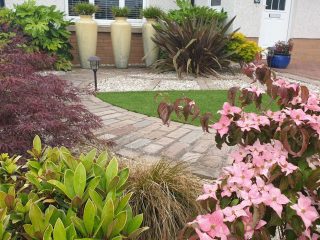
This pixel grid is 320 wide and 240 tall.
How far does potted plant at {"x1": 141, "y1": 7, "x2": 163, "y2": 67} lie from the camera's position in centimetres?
862

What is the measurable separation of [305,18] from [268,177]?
1019cm

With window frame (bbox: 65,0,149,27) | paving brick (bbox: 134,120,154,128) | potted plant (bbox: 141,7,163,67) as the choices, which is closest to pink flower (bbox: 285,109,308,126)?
paving brick (bbox: 134,120,154,128)

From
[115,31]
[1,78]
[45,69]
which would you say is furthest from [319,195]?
[115,31]

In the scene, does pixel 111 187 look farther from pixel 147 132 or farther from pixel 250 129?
pixel 147 132

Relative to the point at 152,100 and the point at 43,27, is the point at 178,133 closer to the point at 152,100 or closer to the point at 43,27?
the point at 152,100

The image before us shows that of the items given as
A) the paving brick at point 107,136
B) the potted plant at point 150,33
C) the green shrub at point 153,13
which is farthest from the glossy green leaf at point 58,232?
the green shrub at point 153,13

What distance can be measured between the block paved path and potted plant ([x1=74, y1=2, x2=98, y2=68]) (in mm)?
3953

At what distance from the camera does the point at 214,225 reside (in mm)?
1281

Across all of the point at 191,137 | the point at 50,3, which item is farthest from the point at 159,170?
the point at 50,3

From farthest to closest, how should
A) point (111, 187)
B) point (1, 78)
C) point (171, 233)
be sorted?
point (1, 78), point (171, 233), point (111, 187)

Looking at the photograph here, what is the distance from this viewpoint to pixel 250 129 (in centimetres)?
161

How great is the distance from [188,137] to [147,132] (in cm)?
48

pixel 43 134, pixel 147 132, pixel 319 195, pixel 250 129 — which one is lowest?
pixel 147 132

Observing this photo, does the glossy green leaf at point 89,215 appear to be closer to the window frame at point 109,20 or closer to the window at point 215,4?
the window frame at point 109,20
